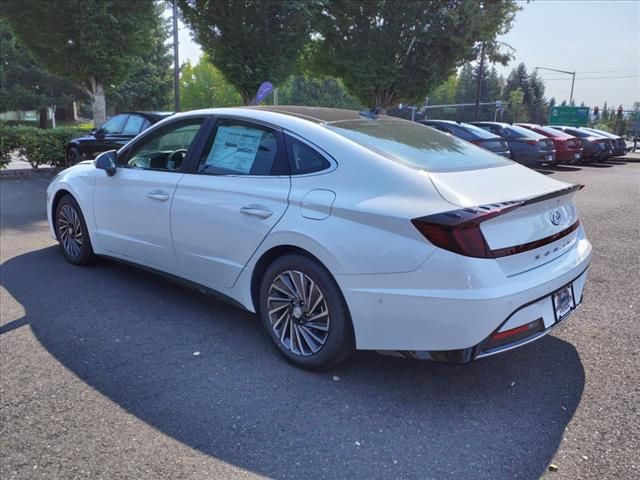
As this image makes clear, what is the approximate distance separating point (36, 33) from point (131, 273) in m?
12.0

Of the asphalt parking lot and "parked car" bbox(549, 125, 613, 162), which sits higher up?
"parked car" bbox(549, 125, 613, 162)

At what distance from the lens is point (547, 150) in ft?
51.9

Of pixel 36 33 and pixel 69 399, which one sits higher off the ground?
pixel 36 33

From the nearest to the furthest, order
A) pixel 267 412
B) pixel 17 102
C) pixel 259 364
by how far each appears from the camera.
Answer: pixel 267 412, pixel 259 364, pixel 17 102

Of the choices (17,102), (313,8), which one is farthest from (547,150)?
(17,102)

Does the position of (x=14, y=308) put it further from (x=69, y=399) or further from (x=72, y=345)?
(x=69, y=399)

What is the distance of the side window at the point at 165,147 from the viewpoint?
4.21 m

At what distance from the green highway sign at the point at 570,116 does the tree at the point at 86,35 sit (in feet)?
94.3

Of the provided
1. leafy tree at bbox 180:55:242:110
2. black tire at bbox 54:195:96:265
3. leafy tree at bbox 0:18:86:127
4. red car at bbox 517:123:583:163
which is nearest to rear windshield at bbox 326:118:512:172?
black tire at bbox 54:195:96:265

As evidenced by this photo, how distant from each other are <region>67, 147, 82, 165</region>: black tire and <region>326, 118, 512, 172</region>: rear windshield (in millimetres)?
10828

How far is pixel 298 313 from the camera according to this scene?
3289 mm

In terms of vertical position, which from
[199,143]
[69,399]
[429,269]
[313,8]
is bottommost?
[69,399]

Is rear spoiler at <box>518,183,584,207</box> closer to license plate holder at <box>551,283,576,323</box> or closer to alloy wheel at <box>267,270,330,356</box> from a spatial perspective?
license plate holder at <box>551,283,576,323</box>

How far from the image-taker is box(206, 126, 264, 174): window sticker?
12.1 feet
